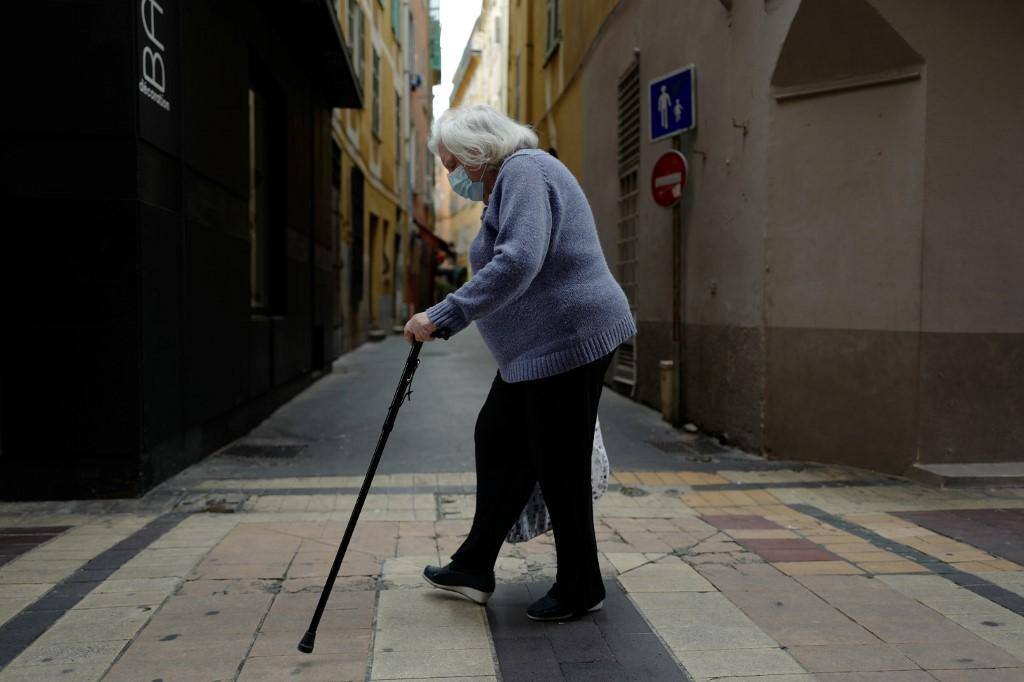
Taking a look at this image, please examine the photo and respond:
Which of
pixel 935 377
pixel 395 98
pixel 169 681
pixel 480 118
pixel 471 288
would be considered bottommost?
pixel 169 681

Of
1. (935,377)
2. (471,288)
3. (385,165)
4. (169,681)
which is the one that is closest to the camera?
(169,681)

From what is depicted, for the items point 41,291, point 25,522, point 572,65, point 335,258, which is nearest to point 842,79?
point 41,291

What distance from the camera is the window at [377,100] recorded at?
1872cm

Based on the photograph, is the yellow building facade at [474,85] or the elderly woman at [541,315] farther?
the yellow building facade at [474,85]

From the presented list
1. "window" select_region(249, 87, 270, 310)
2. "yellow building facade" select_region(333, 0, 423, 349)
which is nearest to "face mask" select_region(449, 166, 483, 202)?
"window" select_region(249, 87, 270, 310)

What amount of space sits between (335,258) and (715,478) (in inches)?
354

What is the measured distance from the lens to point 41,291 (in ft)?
15.3

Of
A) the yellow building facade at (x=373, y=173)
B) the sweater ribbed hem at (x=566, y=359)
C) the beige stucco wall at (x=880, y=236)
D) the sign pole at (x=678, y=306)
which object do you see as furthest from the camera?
the yellow building facade at (x=373, y=173)

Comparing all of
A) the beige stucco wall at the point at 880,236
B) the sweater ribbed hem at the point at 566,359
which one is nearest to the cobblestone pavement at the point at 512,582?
the beige stucco wall at the point at 880,236

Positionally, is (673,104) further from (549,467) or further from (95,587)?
(95,587)

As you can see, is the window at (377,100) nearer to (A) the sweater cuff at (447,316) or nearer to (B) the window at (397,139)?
(B) the window at (397,139)

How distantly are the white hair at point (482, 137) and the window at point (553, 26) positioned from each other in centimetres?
1195

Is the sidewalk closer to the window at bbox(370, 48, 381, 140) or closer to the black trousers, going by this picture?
the black trousers

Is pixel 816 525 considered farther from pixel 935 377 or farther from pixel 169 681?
pixel 169 681
